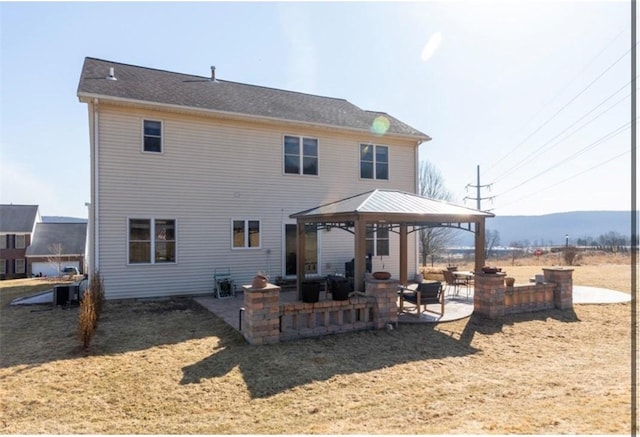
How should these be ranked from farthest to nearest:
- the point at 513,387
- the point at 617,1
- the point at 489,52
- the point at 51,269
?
the point at 51,269 → the point at 489,52 → the point at 617,1 → the point at 513,387

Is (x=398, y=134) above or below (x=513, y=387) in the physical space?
above

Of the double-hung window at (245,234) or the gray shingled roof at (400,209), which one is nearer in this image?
the gray shingled roof at (400,209)

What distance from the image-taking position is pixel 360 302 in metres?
7.17

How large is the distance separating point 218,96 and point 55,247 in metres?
37.8

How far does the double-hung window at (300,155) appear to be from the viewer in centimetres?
1255

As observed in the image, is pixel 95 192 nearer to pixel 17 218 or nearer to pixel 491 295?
pixel 491 295

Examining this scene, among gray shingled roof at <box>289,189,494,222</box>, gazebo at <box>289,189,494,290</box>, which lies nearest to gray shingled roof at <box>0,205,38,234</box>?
gazebo at <box>289,189,494,290</box>

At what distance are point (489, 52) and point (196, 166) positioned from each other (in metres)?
10.0

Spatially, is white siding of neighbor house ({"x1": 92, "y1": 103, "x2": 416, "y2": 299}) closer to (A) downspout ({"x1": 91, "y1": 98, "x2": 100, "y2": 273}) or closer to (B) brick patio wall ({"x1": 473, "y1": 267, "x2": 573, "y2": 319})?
(A) downspout ({"x1": 91, "y1": 98, "x2": 100, "y2": 273})

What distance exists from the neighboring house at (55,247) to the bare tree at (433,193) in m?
37.5

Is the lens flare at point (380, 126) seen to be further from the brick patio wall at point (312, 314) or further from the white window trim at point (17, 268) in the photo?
the white window trim at point (17, 268)

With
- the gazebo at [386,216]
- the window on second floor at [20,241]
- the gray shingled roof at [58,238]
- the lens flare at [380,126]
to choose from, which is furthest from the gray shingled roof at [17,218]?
the gazebo at [386,216]

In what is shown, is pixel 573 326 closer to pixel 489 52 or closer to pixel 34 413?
pixel 489 52

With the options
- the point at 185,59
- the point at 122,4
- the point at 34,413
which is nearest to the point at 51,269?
the point at 185,59
